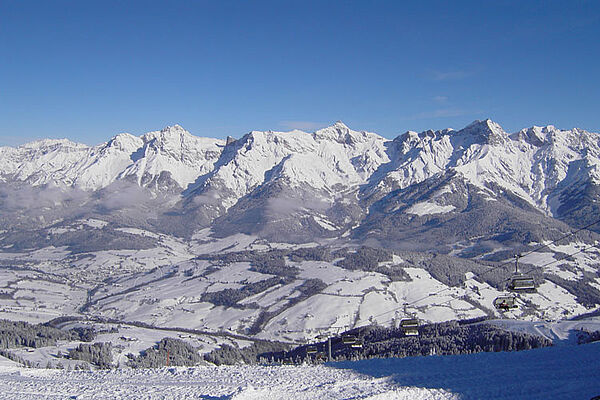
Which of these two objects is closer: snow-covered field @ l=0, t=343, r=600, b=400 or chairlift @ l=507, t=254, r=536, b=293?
snow-covered field @ l=0, t=343, r=600, b=400

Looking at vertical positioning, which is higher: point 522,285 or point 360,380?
point 522,285

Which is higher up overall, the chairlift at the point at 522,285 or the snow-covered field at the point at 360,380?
the chairlift at the point at 522,285

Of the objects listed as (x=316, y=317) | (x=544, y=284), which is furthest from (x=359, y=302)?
(x=544, y=284)

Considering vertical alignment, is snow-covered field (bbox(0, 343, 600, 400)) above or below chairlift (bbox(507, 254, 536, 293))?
below

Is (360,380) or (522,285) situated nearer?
(360,380)

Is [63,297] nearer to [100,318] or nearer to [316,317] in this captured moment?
[100,318]

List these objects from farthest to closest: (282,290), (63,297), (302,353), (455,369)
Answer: (63,297)
(282,290)
(302,353)
(455,369)

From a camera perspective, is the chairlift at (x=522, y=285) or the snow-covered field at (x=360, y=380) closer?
the snow-covered field at (x=360, y=380)

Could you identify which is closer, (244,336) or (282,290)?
(244,336)
